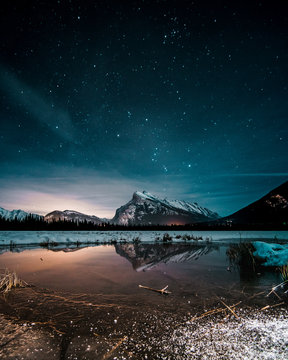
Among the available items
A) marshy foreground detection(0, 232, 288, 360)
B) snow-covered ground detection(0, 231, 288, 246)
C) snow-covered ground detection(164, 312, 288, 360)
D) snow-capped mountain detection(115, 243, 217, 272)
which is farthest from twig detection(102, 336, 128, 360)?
snow-covered ground detection(0, 231, 288, 246)

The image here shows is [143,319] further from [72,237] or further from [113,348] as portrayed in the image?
[72,237]

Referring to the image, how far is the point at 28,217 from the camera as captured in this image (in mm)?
65000

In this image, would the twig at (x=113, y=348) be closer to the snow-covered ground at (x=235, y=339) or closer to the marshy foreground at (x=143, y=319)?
the marshy foreground at (x=143, y=319)

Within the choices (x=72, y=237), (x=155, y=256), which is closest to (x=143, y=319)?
(x=155, y=256)

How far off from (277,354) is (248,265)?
919cm

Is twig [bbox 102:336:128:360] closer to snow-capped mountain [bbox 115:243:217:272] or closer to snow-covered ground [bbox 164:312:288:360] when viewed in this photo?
snow-covered ground [bbox 164:312:288:360]

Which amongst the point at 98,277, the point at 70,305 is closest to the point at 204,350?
the point at 70,305

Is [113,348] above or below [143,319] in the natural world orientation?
above

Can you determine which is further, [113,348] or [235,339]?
[235,339]

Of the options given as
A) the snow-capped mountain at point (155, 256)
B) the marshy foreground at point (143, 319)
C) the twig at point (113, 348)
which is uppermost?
the twig at point (113, 348)

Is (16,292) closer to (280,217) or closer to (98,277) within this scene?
(98,277)

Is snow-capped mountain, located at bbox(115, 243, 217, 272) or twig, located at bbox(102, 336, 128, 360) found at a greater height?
twig, located at bbox(102, 336, 128, 360)

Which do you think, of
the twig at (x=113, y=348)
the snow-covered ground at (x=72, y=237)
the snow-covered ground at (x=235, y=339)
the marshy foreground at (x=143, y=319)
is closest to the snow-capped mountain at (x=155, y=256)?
the marshy foreground at (x=143, y=319)

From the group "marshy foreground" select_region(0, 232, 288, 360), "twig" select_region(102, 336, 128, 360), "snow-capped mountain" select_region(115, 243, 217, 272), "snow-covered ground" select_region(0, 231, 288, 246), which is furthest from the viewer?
"snow-covered ground" select_region(0, 231, 288, 246)
